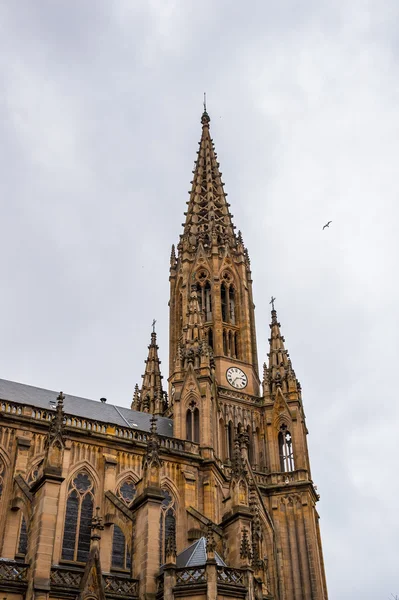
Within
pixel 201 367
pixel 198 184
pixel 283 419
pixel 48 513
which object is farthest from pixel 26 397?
pixel 198 184

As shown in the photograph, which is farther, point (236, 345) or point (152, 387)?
point (152, 387)

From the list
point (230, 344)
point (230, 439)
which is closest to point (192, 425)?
point (230, 439)

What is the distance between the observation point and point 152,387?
48.2 metres

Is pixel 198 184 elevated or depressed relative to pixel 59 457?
elevated

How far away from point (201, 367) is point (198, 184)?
2101 cm

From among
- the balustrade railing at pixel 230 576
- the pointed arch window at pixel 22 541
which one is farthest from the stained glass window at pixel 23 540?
the balustrade railing at pixel 230 576

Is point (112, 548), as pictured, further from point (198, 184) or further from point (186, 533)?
point (198, 184)

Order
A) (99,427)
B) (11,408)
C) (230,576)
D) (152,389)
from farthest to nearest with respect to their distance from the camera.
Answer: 1. (152,389)
2. (99,427)
3. (11,408)
4. (230,576)

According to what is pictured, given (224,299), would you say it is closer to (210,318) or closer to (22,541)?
(210,318)

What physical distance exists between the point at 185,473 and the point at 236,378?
35.1 ft

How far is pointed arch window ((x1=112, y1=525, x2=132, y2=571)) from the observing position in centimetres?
2780

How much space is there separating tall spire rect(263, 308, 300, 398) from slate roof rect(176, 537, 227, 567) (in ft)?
58.4

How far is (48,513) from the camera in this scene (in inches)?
848

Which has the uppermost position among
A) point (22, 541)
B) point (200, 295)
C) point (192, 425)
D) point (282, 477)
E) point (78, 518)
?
point (200, 295)
